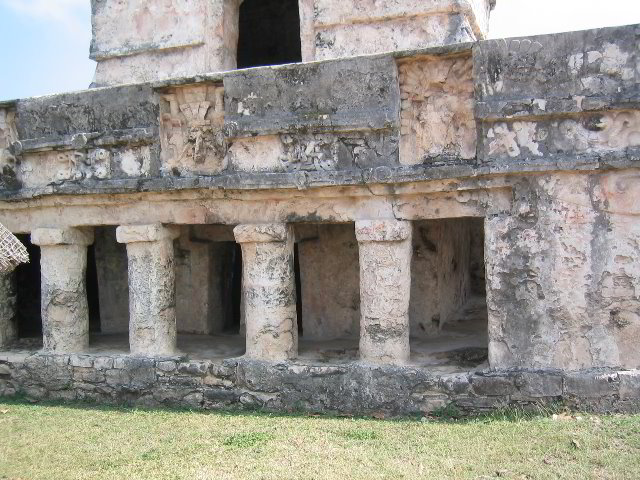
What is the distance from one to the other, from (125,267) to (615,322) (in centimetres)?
637

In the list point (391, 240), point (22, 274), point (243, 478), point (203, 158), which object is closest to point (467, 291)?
point (391, 240)

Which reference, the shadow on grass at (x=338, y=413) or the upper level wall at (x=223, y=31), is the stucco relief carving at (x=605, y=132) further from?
the upper level wall at (x=223, y=31)

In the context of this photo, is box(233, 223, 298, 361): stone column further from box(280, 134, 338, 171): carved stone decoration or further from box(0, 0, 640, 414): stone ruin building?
box(280, 134, 338, 171): carved stone decoration

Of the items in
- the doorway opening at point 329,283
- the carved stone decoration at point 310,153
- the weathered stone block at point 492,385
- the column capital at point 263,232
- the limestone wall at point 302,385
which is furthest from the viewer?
the doorway opening at point 329,283

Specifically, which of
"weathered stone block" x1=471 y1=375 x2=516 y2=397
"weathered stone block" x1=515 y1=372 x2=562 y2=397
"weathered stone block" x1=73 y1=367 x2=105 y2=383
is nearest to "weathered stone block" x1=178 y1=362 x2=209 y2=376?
"weathered stone block" x1=73 y1=367 x2=105 y2=383

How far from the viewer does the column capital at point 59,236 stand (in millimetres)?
7543

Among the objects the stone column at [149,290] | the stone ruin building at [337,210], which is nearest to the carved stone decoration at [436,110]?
the stone ruin building at [337,210]

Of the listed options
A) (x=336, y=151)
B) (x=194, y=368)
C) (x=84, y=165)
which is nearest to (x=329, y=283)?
(x=194, y=368)

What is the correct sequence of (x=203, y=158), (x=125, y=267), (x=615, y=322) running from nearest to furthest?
(x=615, y=322)
(x=203, y=158)
(x=125, y=267)

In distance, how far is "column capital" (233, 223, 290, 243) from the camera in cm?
→ 664

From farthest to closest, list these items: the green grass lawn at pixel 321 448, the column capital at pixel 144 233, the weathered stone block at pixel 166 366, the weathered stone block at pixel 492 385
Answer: the column capital at pixel 144 233, the weathered stone block at pixel 166 366, the weathered stone block at pixel 492 385, the green grass lawn at pixel 321 448

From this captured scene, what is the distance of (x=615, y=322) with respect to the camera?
5.57 m

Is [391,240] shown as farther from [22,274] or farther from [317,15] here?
[22,274]

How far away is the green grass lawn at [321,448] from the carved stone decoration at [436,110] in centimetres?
254
